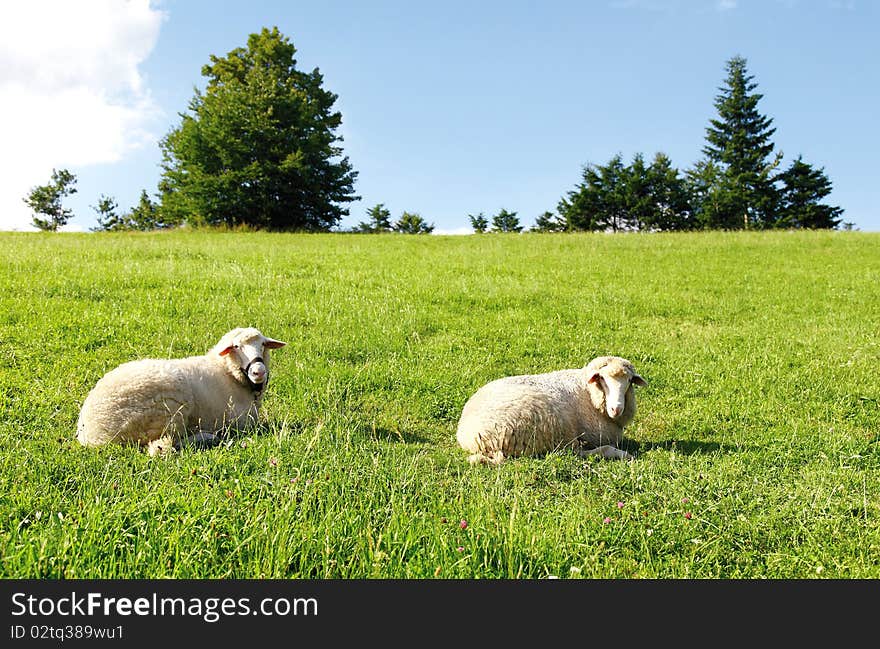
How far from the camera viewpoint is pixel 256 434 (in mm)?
6430

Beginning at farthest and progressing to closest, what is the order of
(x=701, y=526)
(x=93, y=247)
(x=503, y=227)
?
1. (x=503, y=227)
2. (x=93, y=247)
3. (x=701, y=526)

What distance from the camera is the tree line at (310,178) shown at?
45.9 m

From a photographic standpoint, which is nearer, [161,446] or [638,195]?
[161,446]

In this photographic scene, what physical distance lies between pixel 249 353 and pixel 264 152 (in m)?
43.2

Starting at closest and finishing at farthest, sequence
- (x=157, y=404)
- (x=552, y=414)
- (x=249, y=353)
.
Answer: (x=157, y=404) < (x=552, y=414) < (x=249, y=353)

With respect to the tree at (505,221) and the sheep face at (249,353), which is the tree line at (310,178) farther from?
the sheep face at (249,353)

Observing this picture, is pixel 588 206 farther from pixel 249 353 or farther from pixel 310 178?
pixel 249 353

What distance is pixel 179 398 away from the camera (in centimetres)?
657

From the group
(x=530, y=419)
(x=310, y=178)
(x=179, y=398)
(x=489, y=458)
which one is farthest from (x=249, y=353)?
(x=310, y=178)

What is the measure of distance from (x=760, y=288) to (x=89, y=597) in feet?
66.7

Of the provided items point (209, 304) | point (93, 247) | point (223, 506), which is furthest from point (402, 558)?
point (93, 247)

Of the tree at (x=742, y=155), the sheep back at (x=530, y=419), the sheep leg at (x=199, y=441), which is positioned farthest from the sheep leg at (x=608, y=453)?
the tree at (x=742, y=155)

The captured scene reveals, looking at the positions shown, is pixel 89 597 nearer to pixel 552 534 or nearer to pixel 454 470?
pixel 552 534

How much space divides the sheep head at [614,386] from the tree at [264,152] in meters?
40.1
